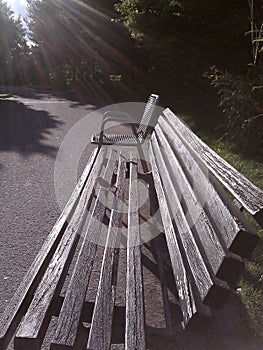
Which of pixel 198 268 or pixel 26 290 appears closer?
pixel 198 268

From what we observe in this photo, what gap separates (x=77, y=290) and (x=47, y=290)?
15cm

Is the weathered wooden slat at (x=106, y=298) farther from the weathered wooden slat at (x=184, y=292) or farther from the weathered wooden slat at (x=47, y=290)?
the weathered wooden slat at (x=184, y=292)

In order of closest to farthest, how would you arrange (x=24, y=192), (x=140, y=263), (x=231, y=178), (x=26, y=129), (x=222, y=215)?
(x=222, y=215), (x=231, y=178), (x=140, y=263), (x=24, y=192), (x=26, y=129)

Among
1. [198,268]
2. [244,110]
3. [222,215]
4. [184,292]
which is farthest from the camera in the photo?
[244,110]

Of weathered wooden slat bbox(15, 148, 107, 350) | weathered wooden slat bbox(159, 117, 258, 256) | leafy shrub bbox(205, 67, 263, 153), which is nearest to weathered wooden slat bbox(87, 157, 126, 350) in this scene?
weathered wooden slat bbox(15, 148, 107, 350)

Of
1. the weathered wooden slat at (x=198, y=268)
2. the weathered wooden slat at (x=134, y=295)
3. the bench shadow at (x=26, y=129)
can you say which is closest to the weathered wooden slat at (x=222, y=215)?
the weathered wooden slat at (x=198, y=268)

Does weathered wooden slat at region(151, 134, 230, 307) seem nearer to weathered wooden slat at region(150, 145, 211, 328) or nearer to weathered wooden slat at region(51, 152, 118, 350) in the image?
weathered wooden slat at region(150, 145, 211, 328)

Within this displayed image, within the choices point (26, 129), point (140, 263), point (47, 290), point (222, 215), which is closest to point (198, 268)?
point (222, 215)

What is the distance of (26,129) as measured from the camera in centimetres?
1200

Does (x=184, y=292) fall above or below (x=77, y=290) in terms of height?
above

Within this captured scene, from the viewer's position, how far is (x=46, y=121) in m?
13.8

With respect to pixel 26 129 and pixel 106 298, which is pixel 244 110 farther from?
pixel 26 129

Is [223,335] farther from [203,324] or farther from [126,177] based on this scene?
[126,177]

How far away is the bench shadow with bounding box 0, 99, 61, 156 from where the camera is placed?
932 centimetres
